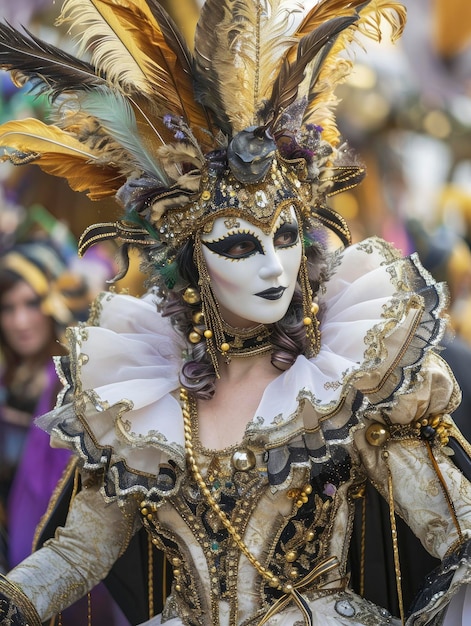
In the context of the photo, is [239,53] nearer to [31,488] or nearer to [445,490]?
[445,490]

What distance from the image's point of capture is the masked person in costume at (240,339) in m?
1.82

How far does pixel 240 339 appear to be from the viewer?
201cm

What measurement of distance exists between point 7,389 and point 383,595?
222 centimetres

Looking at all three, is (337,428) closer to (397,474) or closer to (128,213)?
(397,474)

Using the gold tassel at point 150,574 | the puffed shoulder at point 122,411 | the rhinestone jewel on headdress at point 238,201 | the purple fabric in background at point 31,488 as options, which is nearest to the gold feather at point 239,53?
the rhinestone jewel on headdress at point 238,201

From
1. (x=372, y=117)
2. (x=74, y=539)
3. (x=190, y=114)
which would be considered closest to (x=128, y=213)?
(x=190, y=114)

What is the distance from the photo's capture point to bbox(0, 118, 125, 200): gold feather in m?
1.98

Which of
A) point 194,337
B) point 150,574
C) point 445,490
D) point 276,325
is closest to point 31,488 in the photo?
point 150,574

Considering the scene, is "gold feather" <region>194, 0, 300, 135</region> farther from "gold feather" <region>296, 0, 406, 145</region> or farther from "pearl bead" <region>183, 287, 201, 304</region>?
"pearl bead" <region>183, 287, 201, 304</region>

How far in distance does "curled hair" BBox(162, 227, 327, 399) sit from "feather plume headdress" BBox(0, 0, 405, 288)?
0.20 ft

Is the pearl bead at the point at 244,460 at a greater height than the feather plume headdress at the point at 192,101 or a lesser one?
lesser

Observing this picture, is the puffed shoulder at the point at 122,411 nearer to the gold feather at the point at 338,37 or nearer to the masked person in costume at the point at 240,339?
the masked person in costume at the point at 240,339

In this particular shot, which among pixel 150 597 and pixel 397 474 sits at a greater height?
pixel 397 474

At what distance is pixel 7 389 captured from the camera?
394cm
